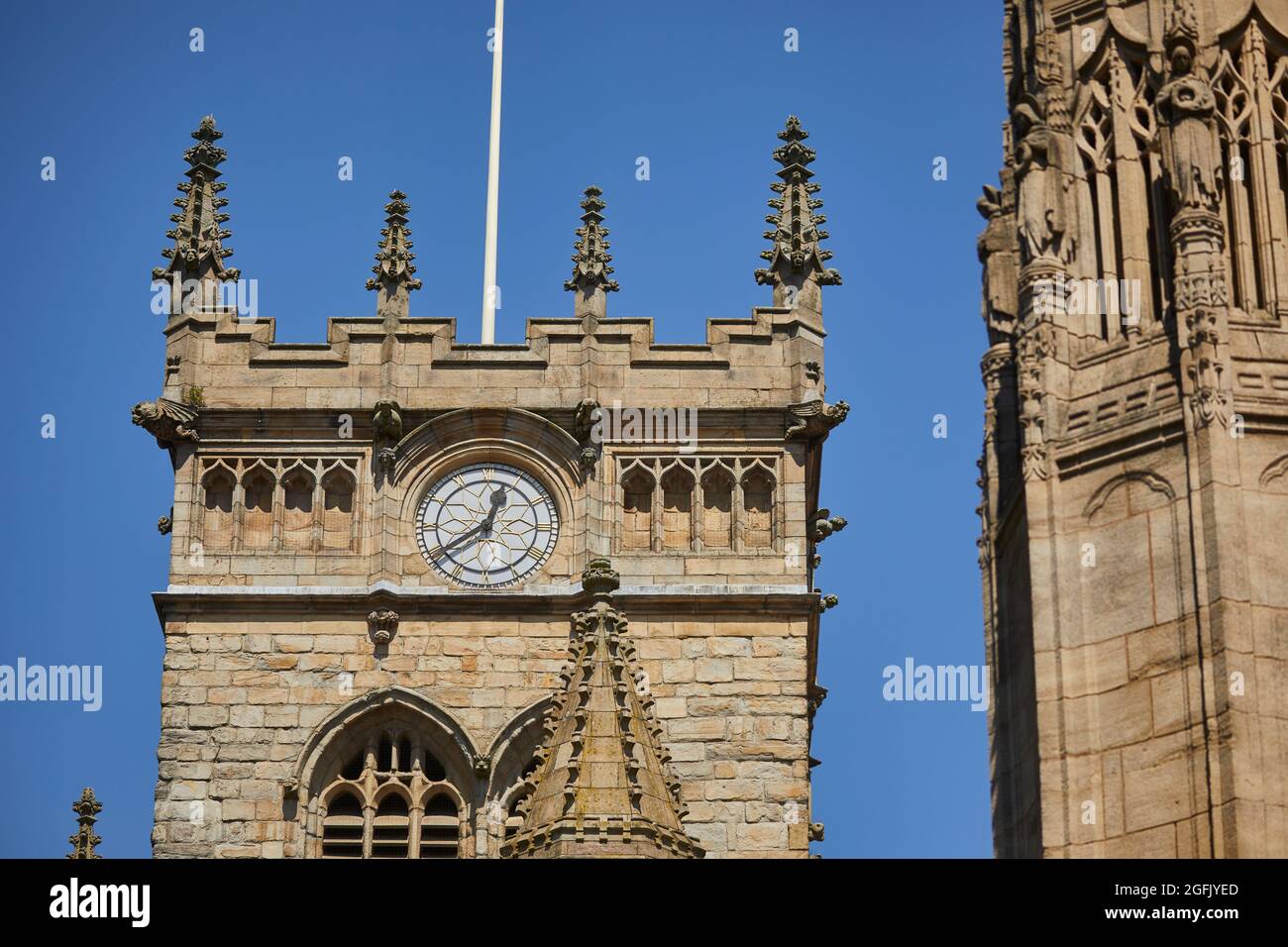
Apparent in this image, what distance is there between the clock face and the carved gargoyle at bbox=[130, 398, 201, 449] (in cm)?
312

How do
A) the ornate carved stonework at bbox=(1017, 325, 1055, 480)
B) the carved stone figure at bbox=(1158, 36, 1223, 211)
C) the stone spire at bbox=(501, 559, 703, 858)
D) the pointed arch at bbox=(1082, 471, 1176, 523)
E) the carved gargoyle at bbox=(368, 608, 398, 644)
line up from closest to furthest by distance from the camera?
the stone spire at bbox=(501, 559, 703, 858)
the pointed arch at bbox=(1082, 471, 1176, 523)
the ornate carved stonework at bbox=(1017, 325, 1055, 480)
the carved stone figure at bbox=(1158, 36, 1223, 211)
the carved gargoyle at bbox=(368, 608, 398, 644)

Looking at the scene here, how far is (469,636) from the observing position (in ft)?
165

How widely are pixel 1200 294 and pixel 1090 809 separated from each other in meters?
5.61

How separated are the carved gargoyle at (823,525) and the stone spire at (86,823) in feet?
31.8

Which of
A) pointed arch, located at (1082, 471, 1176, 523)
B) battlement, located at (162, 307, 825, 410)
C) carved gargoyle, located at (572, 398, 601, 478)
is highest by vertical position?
battlement, located at (162, 307, 825, 410)

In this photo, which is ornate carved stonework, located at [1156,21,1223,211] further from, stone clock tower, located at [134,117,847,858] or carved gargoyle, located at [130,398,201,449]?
carved gargoyle, located at [130,398,201,449]

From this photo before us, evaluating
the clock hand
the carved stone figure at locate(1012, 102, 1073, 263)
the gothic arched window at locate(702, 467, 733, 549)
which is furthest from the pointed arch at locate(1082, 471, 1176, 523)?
the clock hand

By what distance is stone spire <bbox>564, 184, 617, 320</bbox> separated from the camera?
53.0m

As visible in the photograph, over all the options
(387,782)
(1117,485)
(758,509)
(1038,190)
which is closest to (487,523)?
(758,509)

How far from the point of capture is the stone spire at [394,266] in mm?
53156

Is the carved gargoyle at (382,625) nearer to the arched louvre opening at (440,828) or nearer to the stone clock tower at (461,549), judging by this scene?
the stone clock tower at (461,549)

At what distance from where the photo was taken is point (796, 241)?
53250 millimetres
